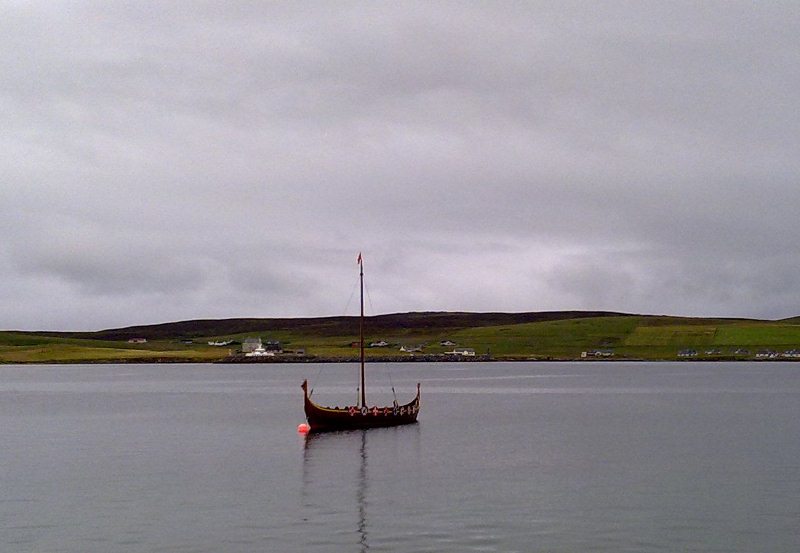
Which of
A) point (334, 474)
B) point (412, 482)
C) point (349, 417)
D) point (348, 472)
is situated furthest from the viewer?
point (349, 417)

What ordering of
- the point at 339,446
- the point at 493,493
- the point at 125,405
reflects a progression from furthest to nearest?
the point at 125,405
the point at 339,446
the point at 493,493

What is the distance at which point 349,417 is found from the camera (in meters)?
66.0

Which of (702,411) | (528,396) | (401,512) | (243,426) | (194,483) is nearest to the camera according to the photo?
(401,512)

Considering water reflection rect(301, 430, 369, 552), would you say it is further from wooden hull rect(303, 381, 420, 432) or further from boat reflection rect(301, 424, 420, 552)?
wooden hull rect(303, 381, 420, 432)

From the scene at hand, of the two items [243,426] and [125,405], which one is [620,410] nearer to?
[243,426]

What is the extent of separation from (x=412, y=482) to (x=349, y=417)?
924 inches

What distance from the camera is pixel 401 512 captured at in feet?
117

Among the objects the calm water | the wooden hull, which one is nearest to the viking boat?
the wooden hull

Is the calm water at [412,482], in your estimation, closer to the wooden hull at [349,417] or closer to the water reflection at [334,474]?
the water reflection at [334,474]

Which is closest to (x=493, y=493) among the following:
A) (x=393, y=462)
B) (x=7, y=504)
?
(x=393, y=462)

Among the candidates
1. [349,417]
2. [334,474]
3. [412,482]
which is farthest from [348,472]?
[349,417]

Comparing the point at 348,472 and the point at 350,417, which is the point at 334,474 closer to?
the point at 348,472

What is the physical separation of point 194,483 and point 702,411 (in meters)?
50.8

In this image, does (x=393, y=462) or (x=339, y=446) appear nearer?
(x=393, y=462)
